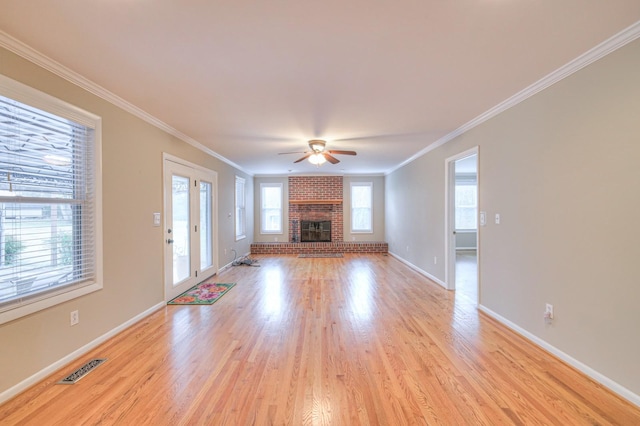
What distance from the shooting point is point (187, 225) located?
13.7 feet

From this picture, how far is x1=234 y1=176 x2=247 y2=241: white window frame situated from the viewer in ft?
21.9

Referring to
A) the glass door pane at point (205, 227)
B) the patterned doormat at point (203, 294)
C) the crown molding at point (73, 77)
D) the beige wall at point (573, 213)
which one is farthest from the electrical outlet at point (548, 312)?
the glass door pane at point (205, 227)

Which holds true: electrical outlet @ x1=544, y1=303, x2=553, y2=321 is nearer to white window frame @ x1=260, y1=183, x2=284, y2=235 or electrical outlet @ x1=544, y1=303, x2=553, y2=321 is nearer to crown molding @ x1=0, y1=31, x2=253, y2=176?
crown molding @ x1=0, y1=31, x2=253, y2=176

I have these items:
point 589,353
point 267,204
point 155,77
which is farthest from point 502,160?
point 267,204

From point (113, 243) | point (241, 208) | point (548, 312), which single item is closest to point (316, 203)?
point (241, 208)

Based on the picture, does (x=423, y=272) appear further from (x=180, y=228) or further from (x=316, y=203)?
(x=180, y=228)

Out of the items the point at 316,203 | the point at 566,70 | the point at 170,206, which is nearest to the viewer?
the point at 566,70

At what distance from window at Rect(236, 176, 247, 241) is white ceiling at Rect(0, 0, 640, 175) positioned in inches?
151

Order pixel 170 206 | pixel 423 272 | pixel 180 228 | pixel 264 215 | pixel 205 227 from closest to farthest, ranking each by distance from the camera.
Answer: pixel 170 206 < pixel 180 228 < pixel 205 227 < pixel 423 272 < pixel 264 215

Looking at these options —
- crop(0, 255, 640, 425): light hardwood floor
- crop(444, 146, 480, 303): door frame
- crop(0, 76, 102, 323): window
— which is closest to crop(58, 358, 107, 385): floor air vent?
crop(0, 255, 640, 425): light hardwood floor

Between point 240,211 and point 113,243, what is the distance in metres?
4.42

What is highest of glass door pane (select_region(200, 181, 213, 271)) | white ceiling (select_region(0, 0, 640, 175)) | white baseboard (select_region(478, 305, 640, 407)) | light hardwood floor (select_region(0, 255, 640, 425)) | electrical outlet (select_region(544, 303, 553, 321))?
white ceiling (select_region(0, 0, 640, 175))

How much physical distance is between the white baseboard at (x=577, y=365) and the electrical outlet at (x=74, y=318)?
4.14 m

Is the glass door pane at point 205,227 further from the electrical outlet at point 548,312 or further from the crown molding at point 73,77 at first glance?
the electrical outlet at point 548,312
